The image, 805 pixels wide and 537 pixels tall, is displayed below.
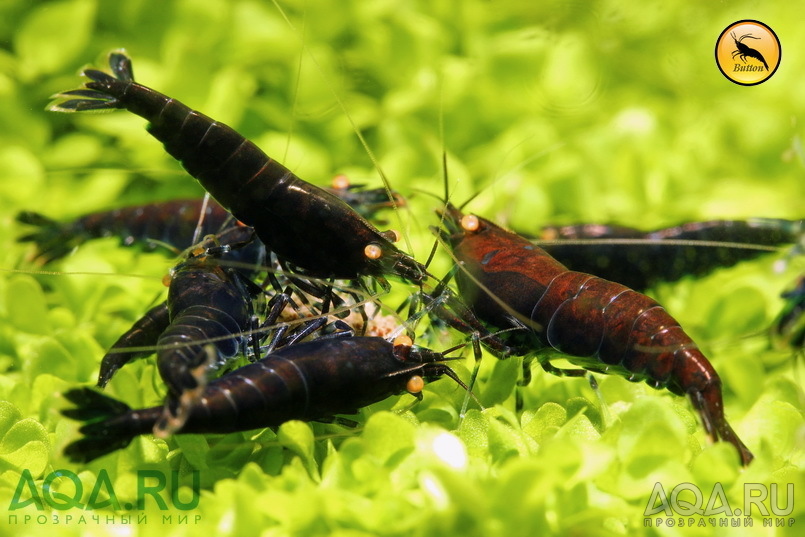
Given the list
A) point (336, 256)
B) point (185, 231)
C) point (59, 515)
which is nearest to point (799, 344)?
point (336, 256)

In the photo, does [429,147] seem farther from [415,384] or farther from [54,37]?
[54,37]

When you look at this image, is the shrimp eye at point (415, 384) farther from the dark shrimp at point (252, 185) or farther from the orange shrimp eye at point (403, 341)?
the dark shrimp at point (252, 185)

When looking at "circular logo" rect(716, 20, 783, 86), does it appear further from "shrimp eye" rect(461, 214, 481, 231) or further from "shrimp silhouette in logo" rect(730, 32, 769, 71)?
"shrimp eye" rect(461, 214, 481, 231)

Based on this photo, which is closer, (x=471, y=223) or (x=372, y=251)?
(x=372, y=251)

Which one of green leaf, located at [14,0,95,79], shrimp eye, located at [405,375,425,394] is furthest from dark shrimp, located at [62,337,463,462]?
green leaf, located at [14,0,95,79]

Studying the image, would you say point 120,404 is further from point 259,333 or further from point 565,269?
point 565,269

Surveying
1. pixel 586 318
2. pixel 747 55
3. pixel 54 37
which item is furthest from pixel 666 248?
pixel 54 37
